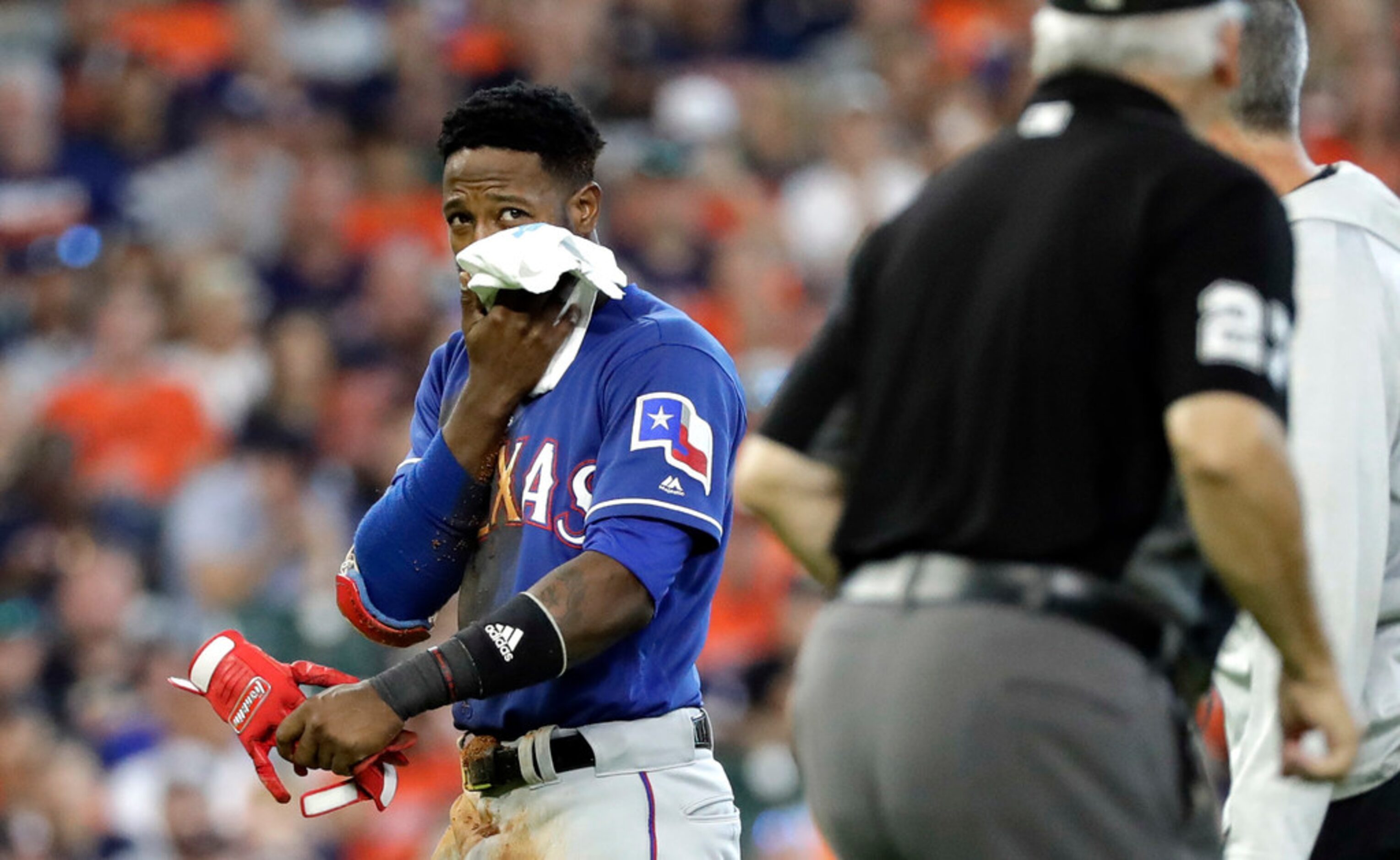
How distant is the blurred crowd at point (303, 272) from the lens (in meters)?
7.59

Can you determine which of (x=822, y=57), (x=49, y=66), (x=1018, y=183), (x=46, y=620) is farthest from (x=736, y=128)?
(x=1018, y=183)

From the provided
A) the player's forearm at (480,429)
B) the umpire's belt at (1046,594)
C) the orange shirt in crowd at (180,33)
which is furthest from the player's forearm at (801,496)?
the orange shirt in crowd at (180,33)

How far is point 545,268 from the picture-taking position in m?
3.39

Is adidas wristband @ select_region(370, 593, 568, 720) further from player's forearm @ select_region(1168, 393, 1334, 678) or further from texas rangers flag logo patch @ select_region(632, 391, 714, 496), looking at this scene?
player's forearm @ select_region(1168, 393, 1334, 678)

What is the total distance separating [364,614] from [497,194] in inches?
34.5

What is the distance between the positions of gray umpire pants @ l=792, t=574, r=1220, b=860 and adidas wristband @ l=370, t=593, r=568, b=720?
0.81 meters

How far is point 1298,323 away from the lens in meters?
3.13

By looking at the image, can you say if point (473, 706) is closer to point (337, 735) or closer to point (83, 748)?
point (337, 735)

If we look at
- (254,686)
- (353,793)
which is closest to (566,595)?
(353,793)

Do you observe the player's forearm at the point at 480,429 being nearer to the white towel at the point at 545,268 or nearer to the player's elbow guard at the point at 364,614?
the white towel at the point at 545,268

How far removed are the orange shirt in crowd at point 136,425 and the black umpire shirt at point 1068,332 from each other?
6655 mm

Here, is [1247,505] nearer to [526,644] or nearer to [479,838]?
[526,644]

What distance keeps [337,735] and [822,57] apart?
8.65m

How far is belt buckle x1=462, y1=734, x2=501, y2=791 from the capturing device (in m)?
3.42
